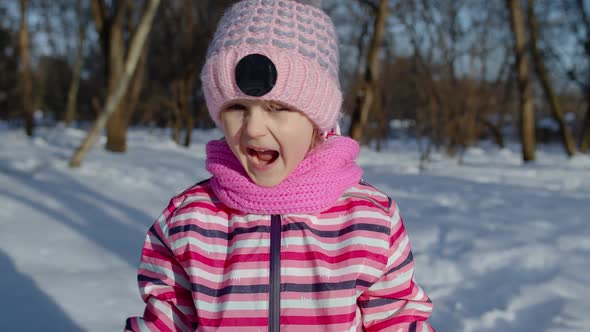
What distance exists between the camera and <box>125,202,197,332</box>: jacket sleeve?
1.15 meters

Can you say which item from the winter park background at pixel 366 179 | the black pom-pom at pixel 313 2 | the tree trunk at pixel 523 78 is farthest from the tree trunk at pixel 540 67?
the black pom-pom at pixel 313 2

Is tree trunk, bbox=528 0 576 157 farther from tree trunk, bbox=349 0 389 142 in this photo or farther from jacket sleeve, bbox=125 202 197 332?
jacket sleeve, bbox=125 202 197 332

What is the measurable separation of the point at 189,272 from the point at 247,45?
532mm

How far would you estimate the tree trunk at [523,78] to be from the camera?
924cm

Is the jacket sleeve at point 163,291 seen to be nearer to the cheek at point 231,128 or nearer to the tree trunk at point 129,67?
the cheek at point 231,128

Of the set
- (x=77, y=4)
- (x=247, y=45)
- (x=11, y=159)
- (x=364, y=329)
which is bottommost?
(x=11, y=159)

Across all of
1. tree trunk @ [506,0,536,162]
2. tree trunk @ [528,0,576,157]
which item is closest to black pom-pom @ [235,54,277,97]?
tree trunk @ [506,0,536,162]

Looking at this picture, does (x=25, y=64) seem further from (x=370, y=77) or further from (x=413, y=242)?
(x=413, y=242)

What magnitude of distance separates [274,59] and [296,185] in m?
0.29

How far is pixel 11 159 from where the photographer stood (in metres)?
5.98

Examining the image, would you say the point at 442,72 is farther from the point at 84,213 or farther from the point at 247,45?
the point at 247,45

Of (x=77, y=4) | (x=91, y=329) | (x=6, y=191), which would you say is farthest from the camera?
(x=77, y=4)

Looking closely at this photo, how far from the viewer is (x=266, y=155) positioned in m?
1.15

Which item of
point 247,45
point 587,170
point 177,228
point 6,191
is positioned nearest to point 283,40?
point 247,45
